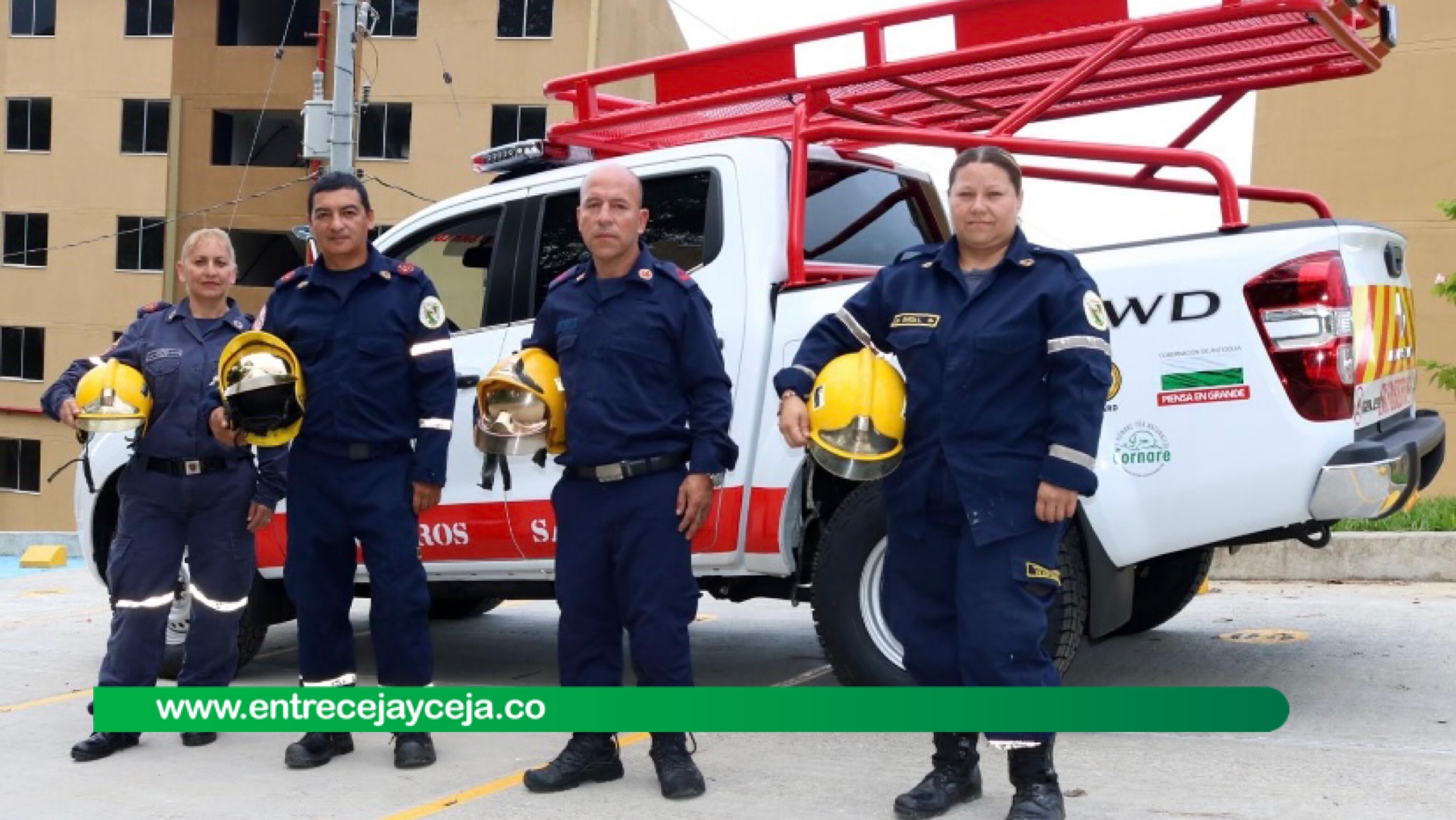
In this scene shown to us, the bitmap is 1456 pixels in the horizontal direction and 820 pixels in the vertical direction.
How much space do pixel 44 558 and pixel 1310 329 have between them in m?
12.7

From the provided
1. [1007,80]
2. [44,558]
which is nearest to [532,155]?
[1007,80]

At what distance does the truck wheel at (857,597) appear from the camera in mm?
5250

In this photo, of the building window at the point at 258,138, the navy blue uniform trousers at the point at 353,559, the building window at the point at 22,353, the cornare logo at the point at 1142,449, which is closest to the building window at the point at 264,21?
the building window at the point at 258,138

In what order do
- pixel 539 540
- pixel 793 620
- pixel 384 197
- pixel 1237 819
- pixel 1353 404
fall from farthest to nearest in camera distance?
pixel 384 197 < pixel 793 620 < pixel 539 540 < pixel 1353 404 < pixel 1237 819

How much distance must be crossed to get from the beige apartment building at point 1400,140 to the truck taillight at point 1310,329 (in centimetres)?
1943

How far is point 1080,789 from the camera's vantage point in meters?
4.46

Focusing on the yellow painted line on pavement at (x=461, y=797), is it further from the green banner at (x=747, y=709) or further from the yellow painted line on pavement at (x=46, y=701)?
the yellow painted line on pavement at (x=46, y=701)

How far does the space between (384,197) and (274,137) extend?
175 inches

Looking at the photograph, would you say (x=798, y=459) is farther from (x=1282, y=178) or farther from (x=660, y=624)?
(x=1282, y=178)

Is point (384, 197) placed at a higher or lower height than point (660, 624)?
higher

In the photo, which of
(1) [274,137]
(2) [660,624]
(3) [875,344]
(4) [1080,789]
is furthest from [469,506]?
(1) [274,137]

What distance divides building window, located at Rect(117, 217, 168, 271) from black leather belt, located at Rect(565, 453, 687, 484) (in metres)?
30.8

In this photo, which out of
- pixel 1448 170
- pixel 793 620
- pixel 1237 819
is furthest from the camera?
pixel 1448 170

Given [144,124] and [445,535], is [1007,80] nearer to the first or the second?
[445,535]
